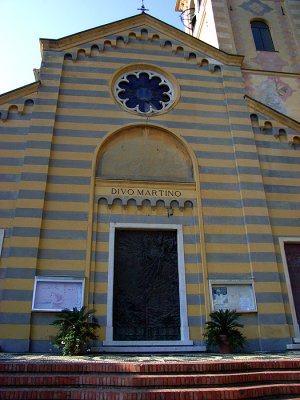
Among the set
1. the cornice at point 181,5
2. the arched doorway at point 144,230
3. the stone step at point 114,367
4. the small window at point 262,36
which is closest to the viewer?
the stone step at point 114,367

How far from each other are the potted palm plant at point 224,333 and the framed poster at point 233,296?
0.56m

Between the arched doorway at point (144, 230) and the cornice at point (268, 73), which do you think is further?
the cornice at point (268, 73)

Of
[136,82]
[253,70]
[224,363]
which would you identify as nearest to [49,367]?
[224,363]

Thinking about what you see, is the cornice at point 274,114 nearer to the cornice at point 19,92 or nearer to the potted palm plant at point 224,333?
the potted palm plant at point 224,333

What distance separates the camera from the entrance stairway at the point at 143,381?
20.1 feet

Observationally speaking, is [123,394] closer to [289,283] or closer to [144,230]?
[144,230]

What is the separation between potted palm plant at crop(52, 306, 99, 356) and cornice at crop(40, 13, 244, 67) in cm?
1084

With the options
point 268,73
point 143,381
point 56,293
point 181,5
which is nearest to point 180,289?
point 56,293

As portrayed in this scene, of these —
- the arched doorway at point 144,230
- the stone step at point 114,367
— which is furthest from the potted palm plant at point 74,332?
the stone step at point 114,367

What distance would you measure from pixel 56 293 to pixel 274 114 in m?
10.8

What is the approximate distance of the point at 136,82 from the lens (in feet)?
51.1

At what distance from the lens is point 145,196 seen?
1325 centimetres

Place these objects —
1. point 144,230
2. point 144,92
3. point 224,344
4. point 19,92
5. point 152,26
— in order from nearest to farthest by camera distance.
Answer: point 224,344, point 144,230, point 19,92, point 144,92, point 152,26

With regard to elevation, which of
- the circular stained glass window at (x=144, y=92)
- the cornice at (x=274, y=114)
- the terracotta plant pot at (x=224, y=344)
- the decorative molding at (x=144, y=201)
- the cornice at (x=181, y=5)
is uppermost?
the cornice at (x=181, y=5)
